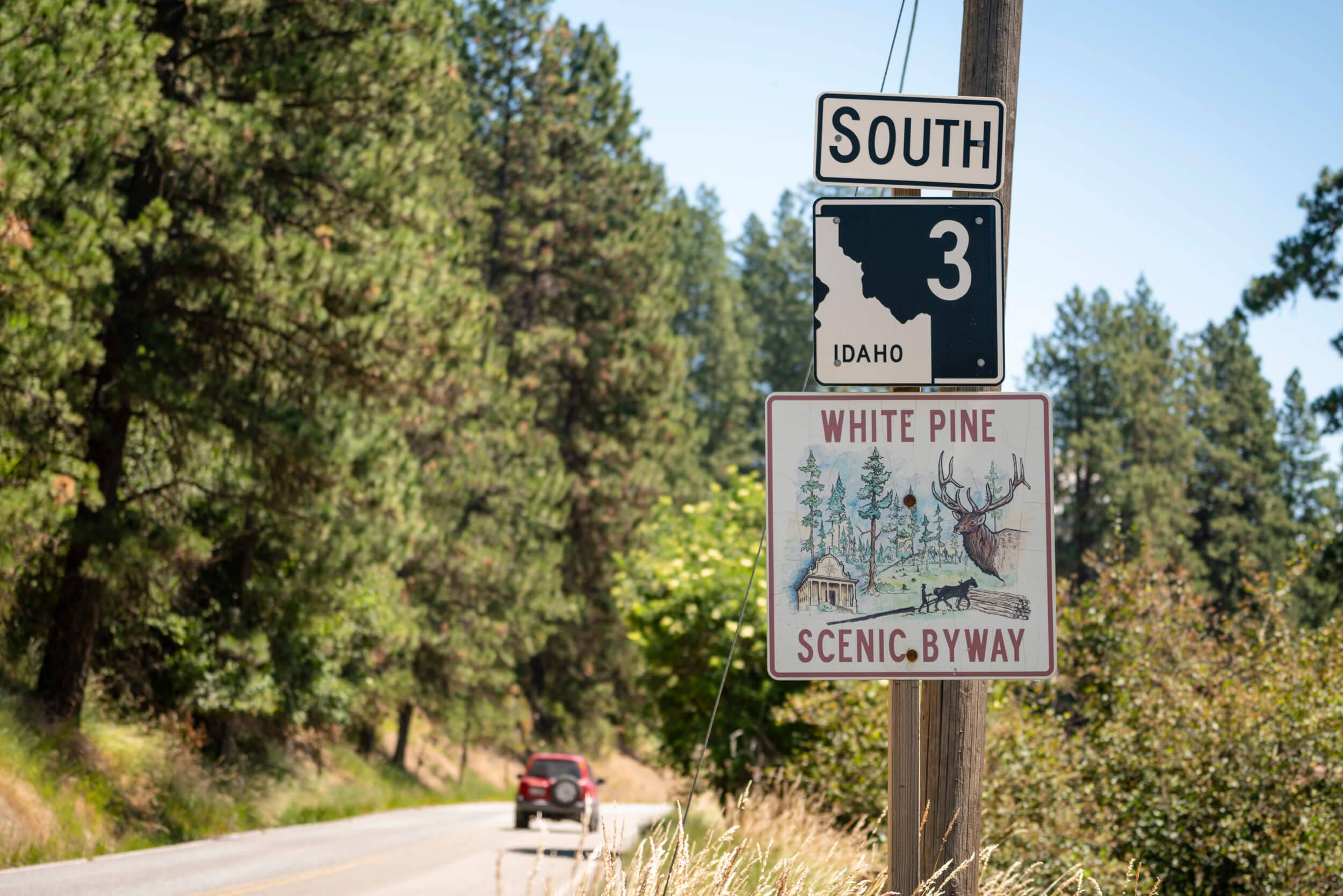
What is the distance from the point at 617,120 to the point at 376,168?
27211mm

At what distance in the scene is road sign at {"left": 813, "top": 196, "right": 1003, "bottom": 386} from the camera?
4.14 m

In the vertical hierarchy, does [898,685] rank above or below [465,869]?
above

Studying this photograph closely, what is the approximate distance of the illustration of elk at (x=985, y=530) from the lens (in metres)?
3.99

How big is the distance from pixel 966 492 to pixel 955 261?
0.82m

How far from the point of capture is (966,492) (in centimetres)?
402

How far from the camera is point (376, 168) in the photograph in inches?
677

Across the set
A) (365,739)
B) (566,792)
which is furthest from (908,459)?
(365,739)

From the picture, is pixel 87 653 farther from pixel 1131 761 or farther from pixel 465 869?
pixel 1131 761

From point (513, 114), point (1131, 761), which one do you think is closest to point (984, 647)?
point (1131, 761)

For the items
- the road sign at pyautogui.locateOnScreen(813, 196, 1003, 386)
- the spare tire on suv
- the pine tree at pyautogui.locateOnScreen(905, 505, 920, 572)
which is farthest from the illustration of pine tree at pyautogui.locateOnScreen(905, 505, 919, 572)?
the spare tire on suv

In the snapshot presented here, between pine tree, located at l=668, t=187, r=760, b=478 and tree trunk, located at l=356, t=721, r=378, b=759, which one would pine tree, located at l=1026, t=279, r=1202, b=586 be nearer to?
pine tree, located at l=668, t=187, r=760, b=478

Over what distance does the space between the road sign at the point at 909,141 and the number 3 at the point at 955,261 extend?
20 centimetres

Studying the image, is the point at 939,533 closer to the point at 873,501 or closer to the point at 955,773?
the point at 873,501

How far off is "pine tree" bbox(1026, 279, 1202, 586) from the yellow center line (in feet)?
122
